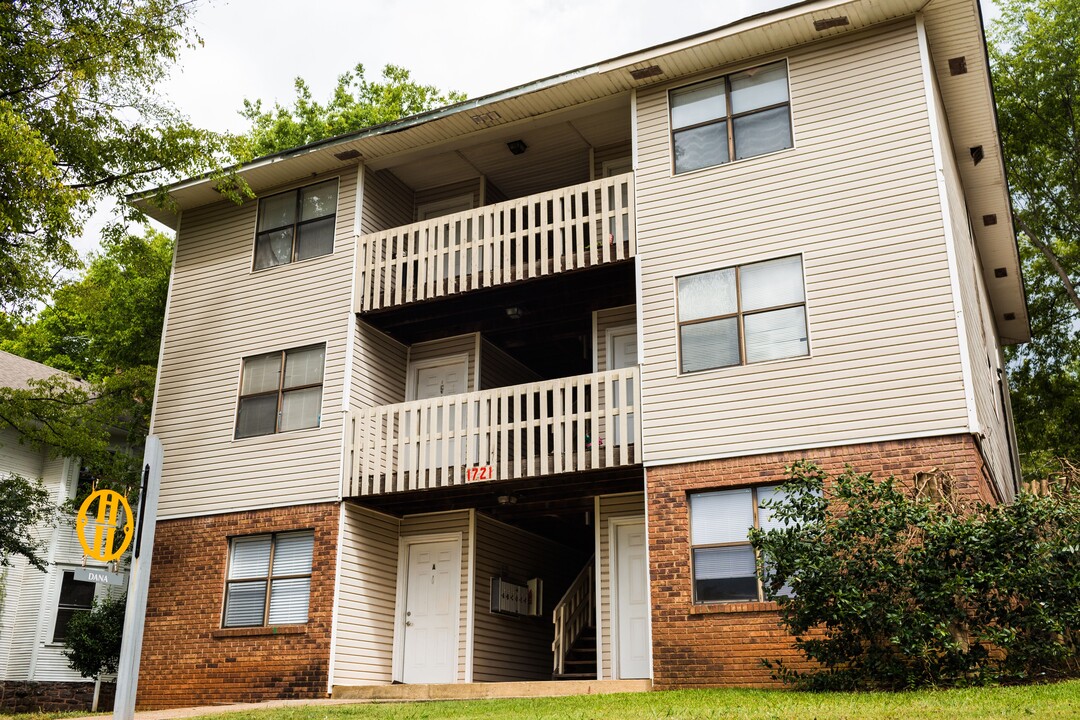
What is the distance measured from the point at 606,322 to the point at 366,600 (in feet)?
19.9

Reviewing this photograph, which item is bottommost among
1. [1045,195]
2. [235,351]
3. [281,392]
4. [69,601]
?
[69,601]

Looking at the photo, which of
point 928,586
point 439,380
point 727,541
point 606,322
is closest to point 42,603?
point 439,380

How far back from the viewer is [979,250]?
2006 cm

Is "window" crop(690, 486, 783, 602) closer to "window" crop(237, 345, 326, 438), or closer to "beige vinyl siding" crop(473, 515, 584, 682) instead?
"beige vinyl siding" crop(473, 515, 584, 682)

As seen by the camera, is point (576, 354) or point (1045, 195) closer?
point (576, 354)

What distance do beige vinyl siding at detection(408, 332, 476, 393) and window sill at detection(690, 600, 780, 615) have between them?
252 inches

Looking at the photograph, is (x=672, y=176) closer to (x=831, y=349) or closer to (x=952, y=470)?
(x=831, y=349)

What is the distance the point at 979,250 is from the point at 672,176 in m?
8.70

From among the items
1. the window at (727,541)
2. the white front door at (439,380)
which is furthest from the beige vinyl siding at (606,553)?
the white front door at (439,380)

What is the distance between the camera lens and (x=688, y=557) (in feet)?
42.9

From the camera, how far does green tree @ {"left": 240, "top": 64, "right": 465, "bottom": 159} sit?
2991 centimetres

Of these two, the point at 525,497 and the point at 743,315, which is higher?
the point at 743,315

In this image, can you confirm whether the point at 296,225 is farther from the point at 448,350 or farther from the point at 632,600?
the point at 632,600

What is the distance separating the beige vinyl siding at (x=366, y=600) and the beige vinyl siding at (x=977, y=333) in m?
9.52
